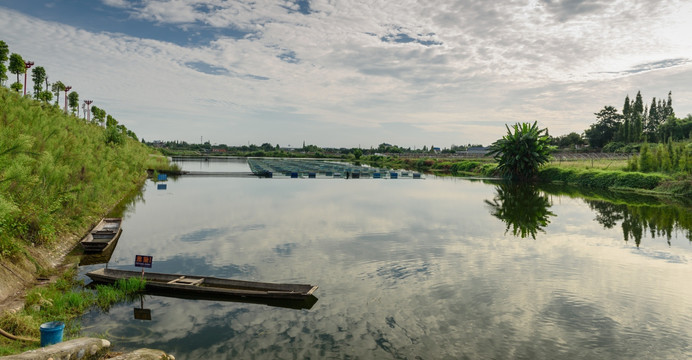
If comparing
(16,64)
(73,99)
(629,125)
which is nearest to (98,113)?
(73,99)

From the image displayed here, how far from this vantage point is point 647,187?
178 feet

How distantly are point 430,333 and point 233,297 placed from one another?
7.38m

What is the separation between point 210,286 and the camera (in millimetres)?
15703

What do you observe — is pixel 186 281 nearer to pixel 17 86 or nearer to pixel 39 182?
pixel 39 182

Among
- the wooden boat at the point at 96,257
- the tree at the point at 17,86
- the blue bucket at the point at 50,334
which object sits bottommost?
the wooden boat at the point at 96,257

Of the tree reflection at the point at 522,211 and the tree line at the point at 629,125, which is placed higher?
the tree line at the point at 629,125

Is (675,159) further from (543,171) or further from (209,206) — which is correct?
(209,206)

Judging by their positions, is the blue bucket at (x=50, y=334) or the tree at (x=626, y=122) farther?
the tree at (x=626, y=122)

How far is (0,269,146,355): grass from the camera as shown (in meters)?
10.7

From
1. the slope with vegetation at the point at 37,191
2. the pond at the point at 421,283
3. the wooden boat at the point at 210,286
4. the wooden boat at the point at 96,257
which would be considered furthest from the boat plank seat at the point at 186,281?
the wooden boat at the point at 96,257

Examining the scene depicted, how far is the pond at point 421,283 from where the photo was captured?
12.3m

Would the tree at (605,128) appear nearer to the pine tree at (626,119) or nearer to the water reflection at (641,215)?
the pine tree at (626,119)

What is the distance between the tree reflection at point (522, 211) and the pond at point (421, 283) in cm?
38

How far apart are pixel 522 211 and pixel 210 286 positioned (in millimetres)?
32245
